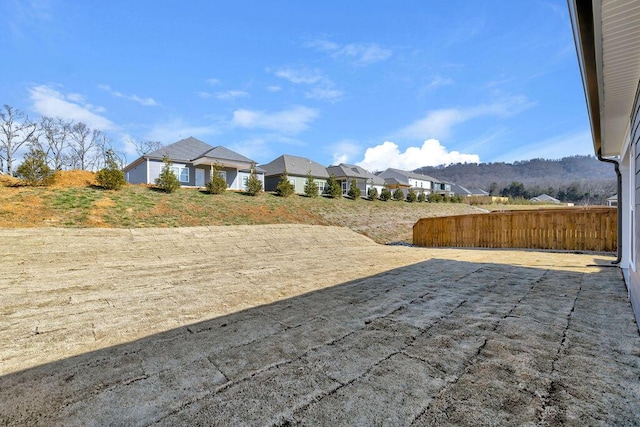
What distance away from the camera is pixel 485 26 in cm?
891

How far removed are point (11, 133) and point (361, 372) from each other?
129ft

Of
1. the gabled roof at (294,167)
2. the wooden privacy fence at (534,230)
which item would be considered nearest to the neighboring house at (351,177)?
the gabled roof at (294,167)

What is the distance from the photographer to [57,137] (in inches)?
1230

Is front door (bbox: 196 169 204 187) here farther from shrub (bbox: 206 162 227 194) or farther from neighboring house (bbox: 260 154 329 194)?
neighboring house (bbox: 260 154 329 194)

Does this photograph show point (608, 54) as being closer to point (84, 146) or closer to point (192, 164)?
point (192, 164)

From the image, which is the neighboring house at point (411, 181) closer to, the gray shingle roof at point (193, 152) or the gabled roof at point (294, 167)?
the gabled roof at point (294, 167)

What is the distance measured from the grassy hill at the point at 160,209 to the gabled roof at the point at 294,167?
7.10 m

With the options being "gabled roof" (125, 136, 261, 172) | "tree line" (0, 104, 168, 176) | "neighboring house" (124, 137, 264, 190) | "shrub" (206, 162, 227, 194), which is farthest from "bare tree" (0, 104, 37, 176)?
"shrub" (206, 162, 227, 194)

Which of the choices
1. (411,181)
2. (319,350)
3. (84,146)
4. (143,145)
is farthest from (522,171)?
(319,350)

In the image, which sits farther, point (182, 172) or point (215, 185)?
point (182, 172)

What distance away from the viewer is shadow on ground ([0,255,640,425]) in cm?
151

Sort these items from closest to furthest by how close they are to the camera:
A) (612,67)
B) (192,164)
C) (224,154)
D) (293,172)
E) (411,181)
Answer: (612,67) → (192,164) → (224,154) → (293,172) → (411,181)

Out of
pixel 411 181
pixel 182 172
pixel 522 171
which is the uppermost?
pixel 522 171

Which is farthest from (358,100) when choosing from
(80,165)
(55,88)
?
(80,165)
